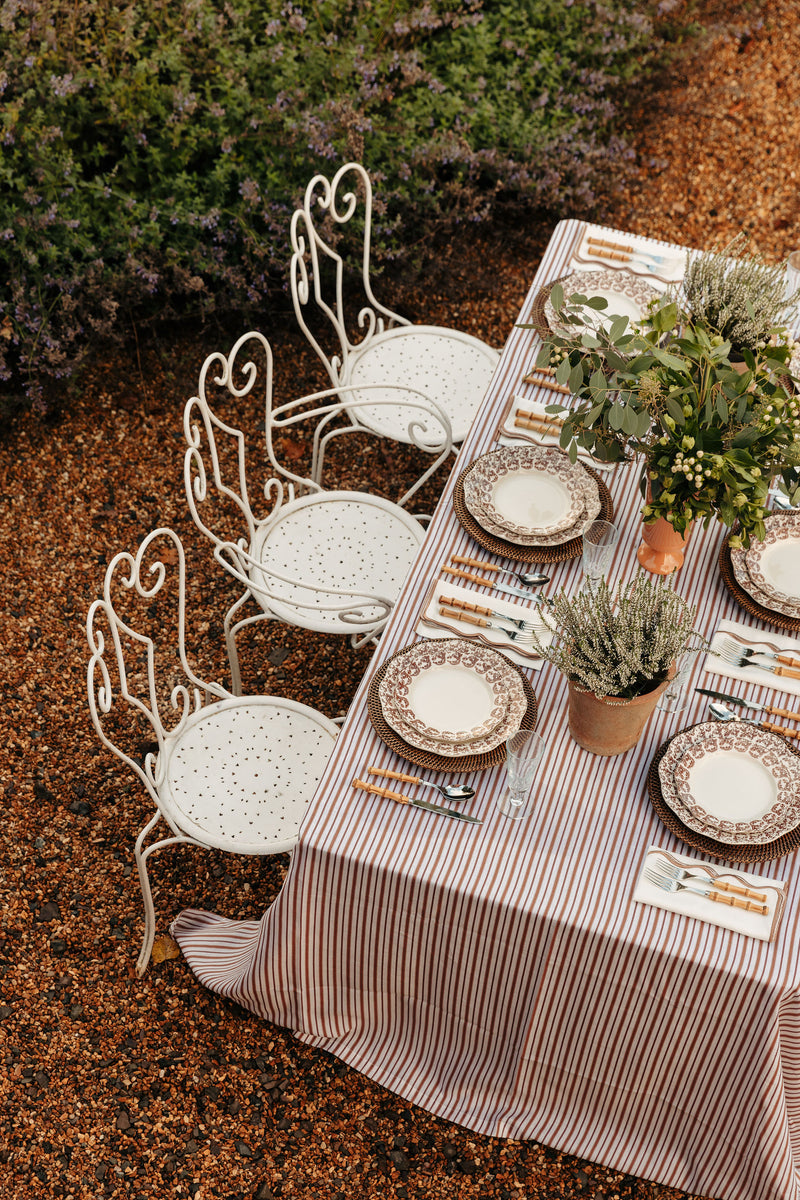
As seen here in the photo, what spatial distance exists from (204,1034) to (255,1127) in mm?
248

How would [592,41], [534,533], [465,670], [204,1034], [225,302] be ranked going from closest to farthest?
[465,670]
[534,533]
[204,1034]
[225,302]
[592,41]

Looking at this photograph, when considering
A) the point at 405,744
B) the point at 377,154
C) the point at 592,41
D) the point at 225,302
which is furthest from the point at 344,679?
the point at 592,41

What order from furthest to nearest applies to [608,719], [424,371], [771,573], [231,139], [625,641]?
[231,139] → [424,371] → [771,573] → [608,719] → [625,641]

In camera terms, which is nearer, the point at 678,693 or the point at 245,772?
the point at 678,693

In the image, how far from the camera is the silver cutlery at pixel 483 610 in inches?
94.6

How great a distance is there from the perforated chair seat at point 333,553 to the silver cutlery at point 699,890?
3.39 ft

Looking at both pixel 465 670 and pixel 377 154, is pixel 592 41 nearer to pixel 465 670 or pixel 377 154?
pixel 377 154

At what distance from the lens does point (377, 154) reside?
4449mm

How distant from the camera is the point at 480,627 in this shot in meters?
2.41

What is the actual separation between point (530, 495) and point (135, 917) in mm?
1474

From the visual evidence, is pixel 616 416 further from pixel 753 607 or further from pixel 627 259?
pixel 627 259

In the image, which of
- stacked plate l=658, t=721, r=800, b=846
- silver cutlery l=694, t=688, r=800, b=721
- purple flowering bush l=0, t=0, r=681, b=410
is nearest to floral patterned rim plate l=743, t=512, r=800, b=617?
silver cutlery l=694, t=688, r=800, b=721

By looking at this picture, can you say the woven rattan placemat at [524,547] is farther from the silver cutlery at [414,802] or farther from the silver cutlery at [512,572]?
the silver cutlery at [414,802]

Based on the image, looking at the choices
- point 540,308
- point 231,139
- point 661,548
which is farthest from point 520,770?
point 231,139
